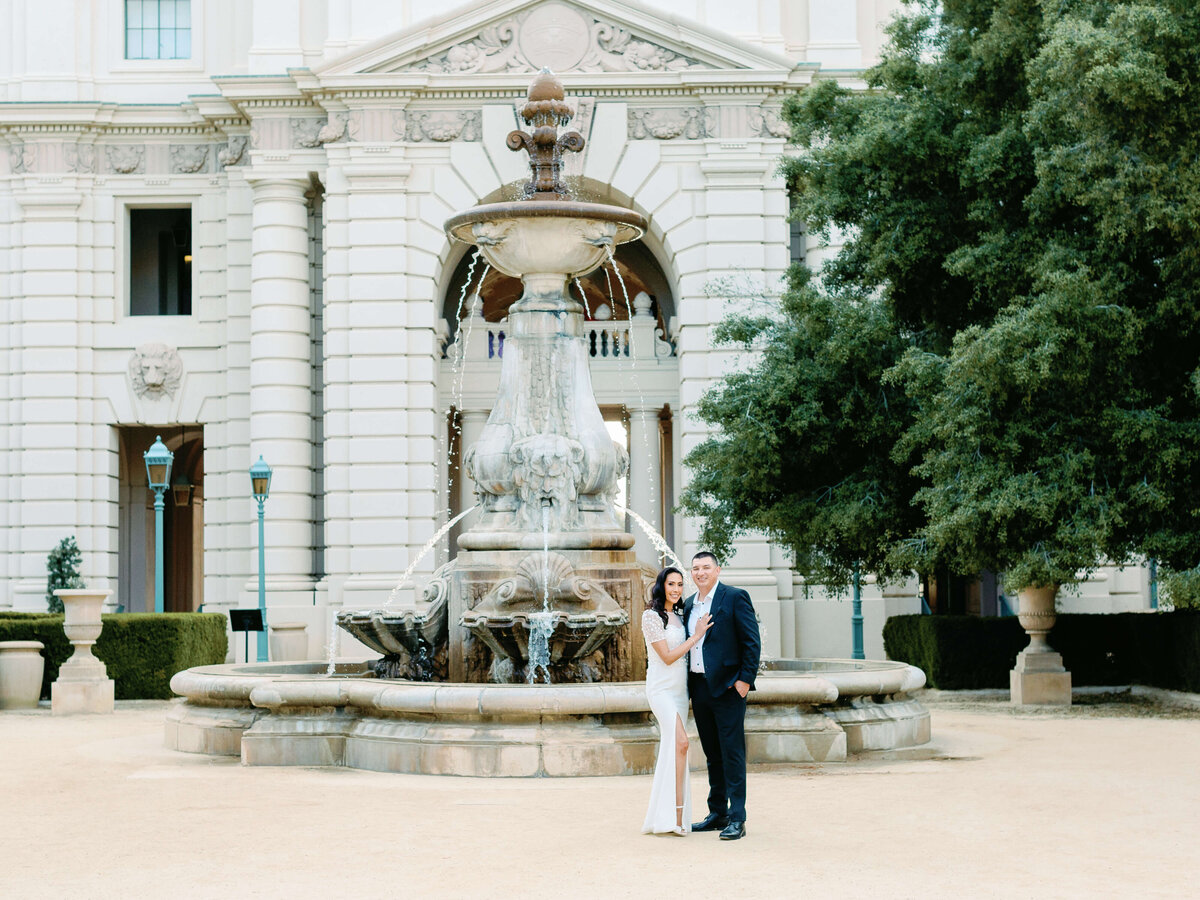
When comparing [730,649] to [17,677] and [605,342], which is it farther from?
[605,342]

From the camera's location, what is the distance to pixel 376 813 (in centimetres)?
1071

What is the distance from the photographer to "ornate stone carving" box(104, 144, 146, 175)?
35156 millimetres

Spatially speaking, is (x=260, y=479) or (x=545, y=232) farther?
(x=260, y=479)

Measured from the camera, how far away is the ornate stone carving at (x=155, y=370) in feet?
115

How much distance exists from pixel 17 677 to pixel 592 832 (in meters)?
14.8

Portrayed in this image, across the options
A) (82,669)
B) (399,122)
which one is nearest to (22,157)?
(399,122)

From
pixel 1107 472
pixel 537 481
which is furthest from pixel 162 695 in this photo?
pixel 1107 472

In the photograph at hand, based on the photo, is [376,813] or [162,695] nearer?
[376,813]

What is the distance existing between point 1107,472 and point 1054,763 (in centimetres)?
699

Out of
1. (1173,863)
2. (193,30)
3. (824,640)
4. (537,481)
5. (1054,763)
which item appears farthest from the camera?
(193,30)

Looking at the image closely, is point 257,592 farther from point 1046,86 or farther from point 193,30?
point 1046,86

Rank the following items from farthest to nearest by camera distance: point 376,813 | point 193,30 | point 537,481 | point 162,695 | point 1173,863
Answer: point 193,30 < point 162,695 < point 537,481 < point 376,813 < point 1173,863

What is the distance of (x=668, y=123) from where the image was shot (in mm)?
33281

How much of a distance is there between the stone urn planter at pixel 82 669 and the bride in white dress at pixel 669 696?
13.6m
